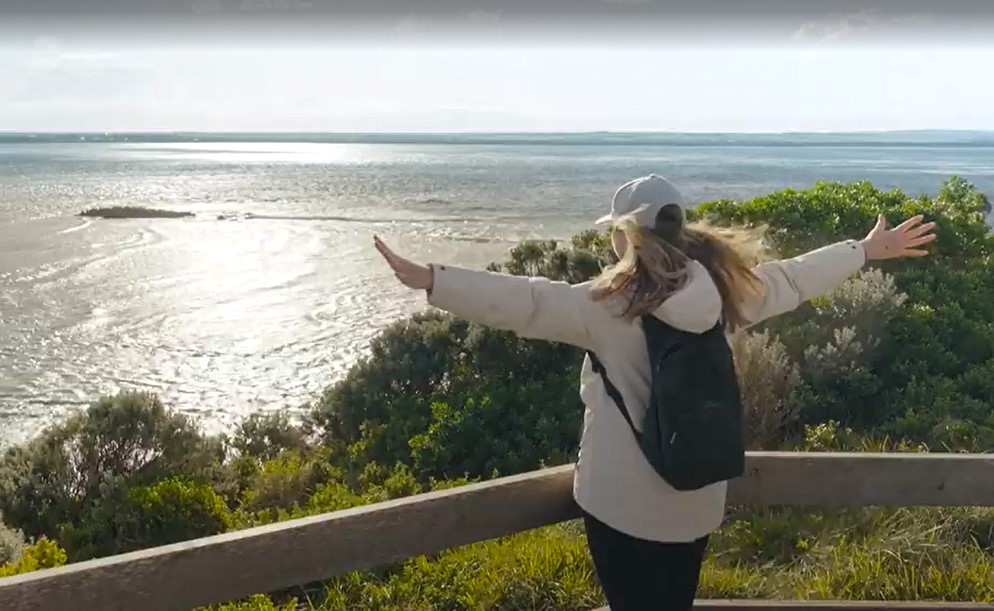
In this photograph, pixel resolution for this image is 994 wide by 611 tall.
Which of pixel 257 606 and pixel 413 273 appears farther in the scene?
pixel 257 606

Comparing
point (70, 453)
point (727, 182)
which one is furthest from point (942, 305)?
point (727, 182)

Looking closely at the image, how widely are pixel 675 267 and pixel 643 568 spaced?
790 mm

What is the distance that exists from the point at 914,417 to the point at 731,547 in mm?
2501

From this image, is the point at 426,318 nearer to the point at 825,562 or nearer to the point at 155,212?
the point at 825,562

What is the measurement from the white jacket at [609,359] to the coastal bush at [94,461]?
5.15 meters

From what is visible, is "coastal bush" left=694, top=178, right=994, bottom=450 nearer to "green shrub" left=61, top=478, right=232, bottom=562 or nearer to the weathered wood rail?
the weathered wood rail

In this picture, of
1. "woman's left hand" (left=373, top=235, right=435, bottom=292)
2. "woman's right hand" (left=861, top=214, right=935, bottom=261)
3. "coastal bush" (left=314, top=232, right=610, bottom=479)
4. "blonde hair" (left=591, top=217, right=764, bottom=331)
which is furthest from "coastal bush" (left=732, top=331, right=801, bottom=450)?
"woman's left hand" (left=373, top=235, right=435, bottom=292)

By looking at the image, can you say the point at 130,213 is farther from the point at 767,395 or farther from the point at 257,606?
the point at 257,606

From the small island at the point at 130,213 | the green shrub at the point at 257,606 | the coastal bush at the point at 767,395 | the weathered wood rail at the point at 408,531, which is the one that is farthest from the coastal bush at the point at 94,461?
the small island at the point at 130,213

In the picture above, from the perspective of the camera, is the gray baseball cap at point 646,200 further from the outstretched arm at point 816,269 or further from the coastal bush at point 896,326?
the coastal bush at point 896,326

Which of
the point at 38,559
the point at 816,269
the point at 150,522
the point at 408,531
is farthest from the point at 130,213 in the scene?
the point at 816,269

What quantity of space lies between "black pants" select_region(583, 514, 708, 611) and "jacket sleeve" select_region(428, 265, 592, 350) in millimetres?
556

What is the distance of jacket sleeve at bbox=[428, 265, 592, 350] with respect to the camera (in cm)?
239

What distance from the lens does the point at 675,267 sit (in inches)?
96.3
